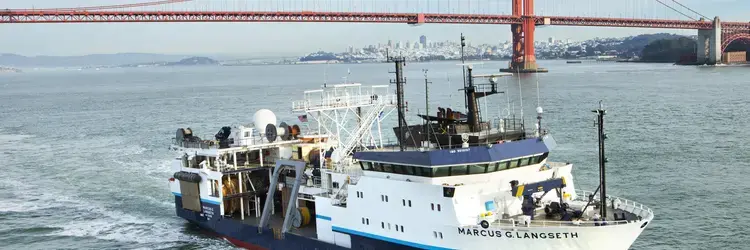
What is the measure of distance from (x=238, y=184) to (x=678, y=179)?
18476mm

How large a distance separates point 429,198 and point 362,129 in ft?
16.0

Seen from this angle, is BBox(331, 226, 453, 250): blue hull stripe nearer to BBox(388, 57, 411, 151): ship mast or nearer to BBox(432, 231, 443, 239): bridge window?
BBox(432, 231, 443, 239): bridge window

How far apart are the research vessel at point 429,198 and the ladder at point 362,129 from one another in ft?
0.14

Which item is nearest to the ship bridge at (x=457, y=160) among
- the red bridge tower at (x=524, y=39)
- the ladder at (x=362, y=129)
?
the ladder at (x=362, y=129)

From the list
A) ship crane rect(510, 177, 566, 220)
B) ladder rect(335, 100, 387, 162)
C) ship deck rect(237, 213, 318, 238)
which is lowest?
ship deck rect(237, 213, 318, 238)

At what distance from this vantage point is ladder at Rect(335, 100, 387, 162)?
21625 mm

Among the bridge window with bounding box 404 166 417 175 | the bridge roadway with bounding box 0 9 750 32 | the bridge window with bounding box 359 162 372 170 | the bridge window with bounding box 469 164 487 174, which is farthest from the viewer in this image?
the bridge roadway with bounding box 0 9 750 32

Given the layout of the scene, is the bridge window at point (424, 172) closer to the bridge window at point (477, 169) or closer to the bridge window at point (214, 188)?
the bridge window at point (477, 169)

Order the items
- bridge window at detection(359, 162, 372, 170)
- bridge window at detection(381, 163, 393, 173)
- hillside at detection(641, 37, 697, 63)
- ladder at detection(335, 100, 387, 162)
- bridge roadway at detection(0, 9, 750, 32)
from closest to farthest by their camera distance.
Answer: bridge window at detection(381, 163, 393, 173), bridge window at detection(359, 162, 372, 170), ladder at detection(335, 100, 387, 162), bridge roadway at detection(0, 9, 750, 32), hillside at detection(641, 37, 697, 63)

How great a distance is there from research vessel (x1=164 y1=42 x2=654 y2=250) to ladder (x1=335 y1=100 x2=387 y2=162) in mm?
43

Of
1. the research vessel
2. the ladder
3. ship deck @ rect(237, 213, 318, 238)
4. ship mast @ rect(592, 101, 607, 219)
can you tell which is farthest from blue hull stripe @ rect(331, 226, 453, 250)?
ship mast @ rect(592, 101, 607, 219)

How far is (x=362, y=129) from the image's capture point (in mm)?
22156

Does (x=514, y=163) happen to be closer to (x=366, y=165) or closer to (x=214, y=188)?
(x=366, y=165)

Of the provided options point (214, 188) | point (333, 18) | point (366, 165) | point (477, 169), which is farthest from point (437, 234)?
point (333, 18)
